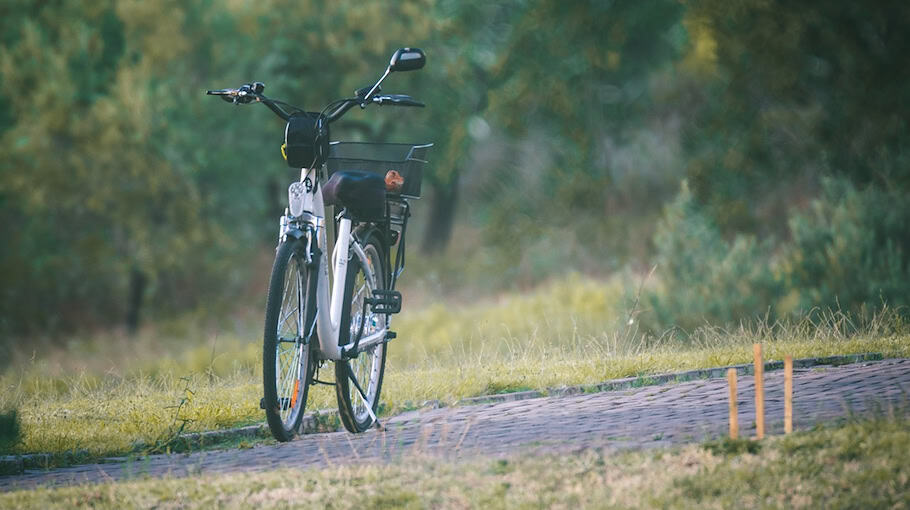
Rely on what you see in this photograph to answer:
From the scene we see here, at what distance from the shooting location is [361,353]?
7996 mm

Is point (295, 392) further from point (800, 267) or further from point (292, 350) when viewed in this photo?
point (800, 267)

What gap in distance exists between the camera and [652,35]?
3161 cm

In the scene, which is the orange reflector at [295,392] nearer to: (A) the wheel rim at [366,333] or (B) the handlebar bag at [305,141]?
(A) the wheel rim at [366,333]

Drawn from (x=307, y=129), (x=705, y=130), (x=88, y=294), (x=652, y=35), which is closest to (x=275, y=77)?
(x=88, y=294)

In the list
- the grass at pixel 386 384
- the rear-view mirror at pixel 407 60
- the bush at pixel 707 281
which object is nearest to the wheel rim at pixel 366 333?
the grass at pixel 386 384

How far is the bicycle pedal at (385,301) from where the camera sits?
7.62 meters

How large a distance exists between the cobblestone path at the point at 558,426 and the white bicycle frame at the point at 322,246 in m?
0.59

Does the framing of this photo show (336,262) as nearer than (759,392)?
→ No

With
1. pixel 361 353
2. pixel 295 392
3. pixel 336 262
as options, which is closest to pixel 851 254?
pixel 361 353

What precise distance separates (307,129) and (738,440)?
116 inches

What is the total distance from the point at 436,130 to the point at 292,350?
25981 mm

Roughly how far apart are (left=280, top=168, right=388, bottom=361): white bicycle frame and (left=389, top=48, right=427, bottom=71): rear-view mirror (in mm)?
788

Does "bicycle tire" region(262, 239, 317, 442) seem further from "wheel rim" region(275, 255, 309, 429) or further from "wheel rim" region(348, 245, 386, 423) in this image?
"wheel rim" region(348, 245, 386, 423)

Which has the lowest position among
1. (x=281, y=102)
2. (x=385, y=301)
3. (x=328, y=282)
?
(x=385, y=301)
